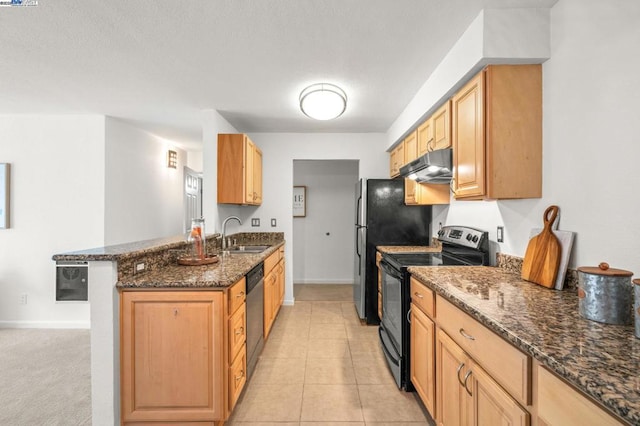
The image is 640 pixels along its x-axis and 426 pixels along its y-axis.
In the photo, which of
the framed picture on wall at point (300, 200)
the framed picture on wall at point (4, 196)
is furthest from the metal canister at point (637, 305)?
the framed picture on wall at point (4, 196)

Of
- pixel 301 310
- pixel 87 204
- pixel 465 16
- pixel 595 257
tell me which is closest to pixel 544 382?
pixel 595 257

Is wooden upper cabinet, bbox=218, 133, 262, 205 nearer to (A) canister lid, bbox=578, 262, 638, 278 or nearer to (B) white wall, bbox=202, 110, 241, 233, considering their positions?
(B) white wall, bbox=202, 110, 241, 233

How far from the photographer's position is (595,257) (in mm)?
1323

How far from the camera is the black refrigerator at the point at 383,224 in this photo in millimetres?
3338

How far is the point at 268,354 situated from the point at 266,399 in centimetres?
62

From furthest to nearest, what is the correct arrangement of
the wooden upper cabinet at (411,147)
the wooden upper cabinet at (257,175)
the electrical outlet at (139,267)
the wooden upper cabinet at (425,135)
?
1. the wooden upper cabinet at (257,175)
2. the wooden upper cabinet at (411,147)
3. the wooden upper cabinet at (425,135)
4. the electrical outlet at (139,267)

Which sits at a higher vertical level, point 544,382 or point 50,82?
point 50,82

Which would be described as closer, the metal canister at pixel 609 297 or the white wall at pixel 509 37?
the metal canister at pixel 609 297

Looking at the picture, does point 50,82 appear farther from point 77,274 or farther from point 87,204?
point 77,274

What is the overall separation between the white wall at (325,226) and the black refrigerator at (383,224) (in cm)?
181

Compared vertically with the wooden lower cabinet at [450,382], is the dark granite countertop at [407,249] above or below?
above

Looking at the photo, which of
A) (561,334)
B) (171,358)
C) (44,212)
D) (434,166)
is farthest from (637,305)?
(44,212)

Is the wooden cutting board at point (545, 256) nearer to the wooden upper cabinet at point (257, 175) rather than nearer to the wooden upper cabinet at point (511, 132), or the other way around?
the wooden upper cabinet at point (511, 132)

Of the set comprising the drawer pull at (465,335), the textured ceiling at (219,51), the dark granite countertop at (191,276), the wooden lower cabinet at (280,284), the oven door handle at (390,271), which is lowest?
the wooden lower cabinet at (280,284)
